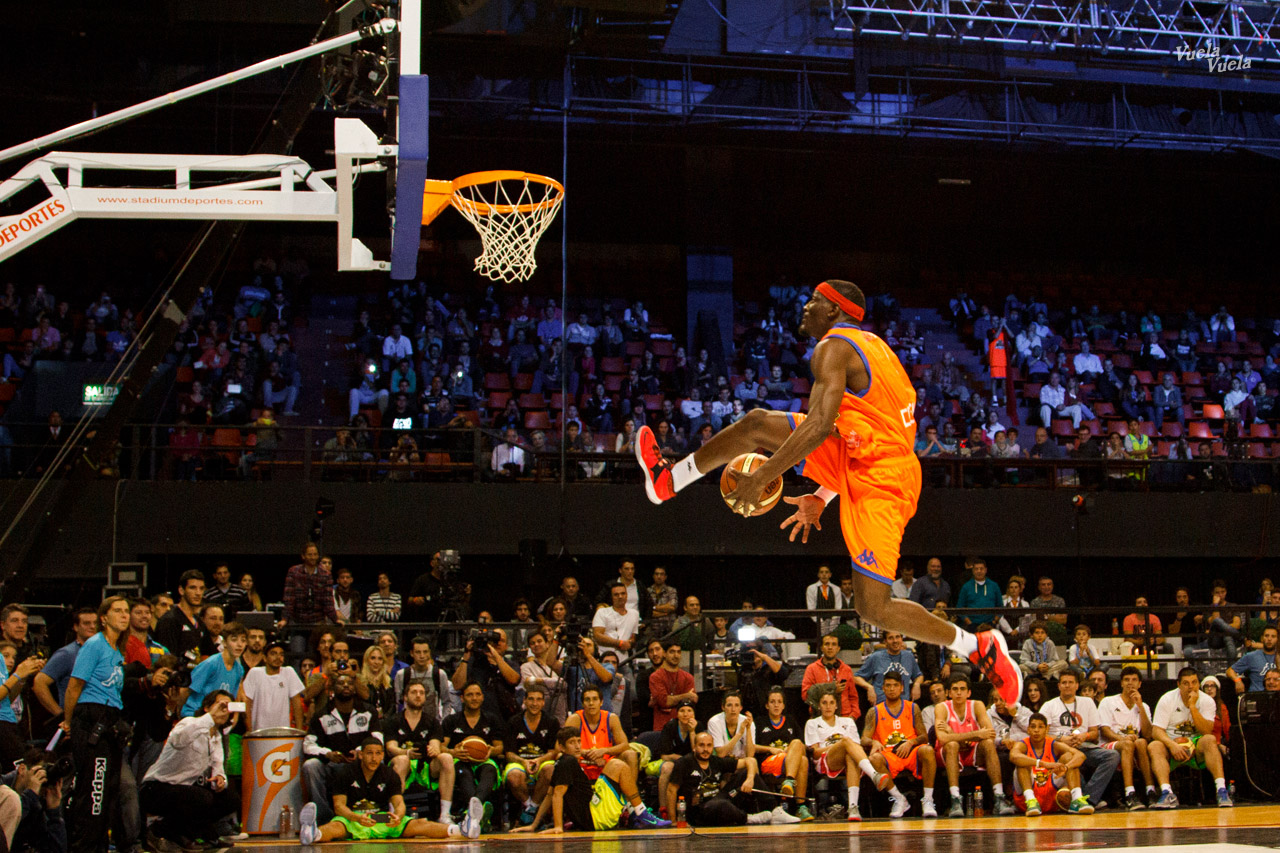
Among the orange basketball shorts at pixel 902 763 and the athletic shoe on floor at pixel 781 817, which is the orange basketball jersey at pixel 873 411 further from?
the orange basketball shorts at pixel 902 763

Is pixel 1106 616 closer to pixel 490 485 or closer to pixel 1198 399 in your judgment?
pixel 1198 399

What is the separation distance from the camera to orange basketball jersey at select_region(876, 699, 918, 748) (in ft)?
33.7

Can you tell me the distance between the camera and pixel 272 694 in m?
9.45

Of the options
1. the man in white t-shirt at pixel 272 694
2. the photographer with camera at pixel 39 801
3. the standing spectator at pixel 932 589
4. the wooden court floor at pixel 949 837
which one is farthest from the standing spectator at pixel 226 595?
the standing spectator at pixel 932 589

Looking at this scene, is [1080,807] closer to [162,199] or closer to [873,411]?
[873,411]

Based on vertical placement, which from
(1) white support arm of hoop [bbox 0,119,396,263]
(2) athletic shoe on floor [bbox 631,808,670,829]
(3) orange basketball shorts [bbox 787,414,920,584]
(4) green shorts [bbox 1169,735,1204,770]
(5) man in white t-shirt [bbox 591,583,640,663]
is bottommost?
(2) athletic shoe on floor [bbox 631,808,670,829]

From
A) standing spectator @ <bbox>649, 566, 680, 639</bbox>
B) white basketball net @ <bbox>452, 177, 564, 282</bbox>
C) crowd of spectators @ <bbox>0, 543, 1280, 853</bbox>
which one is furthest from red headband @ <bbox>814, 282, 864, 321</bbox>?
standing spectator @ <bbox>649, 566, 680, 639</bbox>

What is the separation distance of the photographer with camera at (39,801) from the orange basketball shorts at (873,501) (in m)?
4.71

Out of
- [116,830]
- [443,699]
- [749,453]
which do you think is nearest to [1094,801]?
[443,699]

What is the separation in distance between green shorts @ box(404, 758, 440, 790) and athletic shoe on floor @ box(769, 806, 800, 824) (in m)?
2.57

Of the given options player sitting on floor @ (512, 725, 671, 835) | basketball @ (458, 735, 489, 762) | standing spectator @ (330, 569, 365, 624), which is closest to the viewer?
player sitting on floor @ (512, 725, 671, 835)

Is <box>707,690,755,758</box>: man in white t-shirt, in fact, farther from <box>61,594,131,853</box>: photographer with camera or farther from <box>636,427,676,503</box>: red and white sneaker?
<box>61,594,131,853</box>: photographer with camera

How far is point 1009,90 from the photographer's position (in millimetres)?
18594

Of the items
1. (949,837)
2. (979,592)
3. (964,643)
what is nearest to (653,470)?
(964,643)
